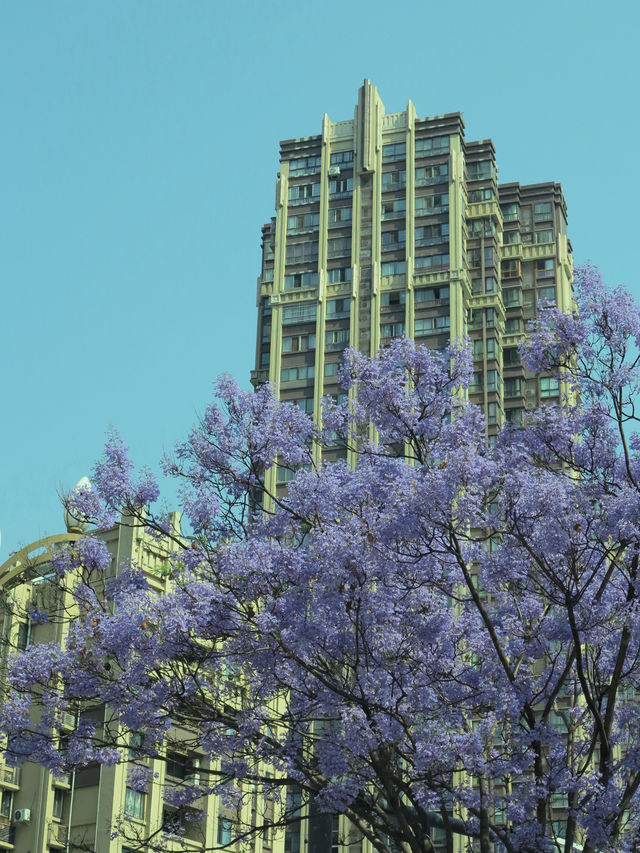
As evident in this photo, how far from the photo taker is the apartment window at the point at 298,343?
76.9 metres

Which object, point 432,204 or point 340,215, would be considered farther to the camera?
point 340,215

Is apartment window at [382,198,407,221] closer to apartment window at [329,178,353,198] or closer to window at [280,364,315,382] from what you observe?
apartment window at [329,178,353,198]

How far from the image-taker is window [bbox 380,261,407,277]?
76.6m

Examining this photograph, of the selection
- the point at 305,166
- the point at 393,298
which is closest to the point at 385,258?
the point at 393,298

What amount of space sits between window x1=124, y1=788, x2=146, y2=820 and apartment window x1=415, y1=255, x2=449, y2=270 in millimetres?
38596

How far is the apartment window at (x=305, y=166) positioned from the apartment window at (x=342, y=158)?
85 centimetres

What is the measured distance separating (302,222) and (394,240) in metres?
5.76

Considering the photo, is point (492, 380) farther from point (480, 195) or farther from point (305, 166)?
point (305, 166)

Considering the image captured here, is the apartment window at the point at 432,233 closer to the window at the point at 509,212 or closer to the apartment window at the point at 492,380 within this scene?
the apartment window at the point at 492,380

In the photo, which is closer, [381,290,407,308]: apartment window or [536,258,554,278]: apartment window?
[381,290,407,308]: apartment window

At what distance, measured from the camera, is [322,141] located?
266 ft

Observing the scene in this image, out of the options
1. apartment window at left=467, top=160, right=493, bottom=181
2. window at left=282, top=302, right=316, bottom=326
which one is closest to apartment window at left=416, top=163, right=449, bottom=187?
apartment window at left=467, top=160, right=493, bottom=181

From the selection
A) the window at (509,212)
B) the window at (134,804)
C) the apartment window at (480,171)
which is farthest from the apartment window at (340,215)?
the window at (134,804)

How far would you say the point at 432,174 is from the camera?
78875 mm
